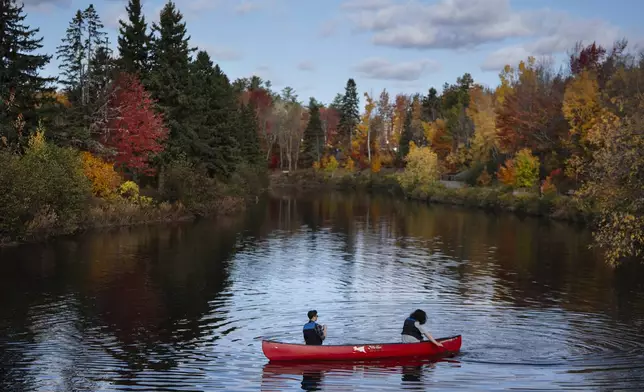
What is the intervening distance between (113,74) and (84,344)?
46.6 meters

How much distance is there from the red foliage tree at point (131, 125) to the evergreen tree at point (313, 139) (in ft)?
304

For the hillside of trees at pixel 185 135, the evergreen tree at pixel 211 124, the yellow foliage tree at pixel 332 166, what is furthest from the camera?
the yellow foliage tree at pixel 332 166

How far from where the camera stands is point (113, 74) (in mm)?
66375

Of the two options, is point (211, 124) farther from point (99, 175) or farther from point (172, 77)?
point (99, 175)

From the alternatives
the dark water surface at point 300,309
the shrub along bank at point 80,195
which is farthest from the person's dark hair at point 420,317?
the shrub along bank at point 80,195

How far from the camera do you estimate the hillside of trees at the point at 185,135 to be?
36.5 m

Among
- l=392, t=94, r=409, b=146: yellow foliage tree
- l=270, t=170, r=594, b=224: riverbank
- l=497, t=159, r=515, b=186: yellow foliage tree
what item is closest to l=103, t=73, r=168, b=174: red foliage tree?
l=270, t=170, r=594, b=224: riverbank

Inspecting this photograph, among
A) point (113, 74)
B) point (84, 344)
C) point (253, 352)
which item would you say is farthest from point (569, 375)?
point (113, 74)

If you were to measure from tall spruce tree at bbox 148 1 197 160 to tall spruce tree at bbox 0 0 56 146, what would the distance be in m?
16.0

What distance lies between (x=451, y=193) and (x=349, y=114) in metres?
74.0

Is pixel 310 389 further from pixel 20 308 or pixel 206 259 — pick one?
pixel 206 259

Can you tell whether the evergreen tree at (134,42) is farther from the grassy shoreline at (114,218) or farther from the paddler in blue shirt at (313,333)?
the paddler in blue shirt at (313,333)

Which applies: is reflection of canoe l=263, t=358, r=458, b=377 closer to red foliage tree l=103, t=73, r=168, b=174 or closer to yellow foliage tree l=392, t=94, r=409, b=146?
red foliage tree l=103, t=73, r=168, b=174

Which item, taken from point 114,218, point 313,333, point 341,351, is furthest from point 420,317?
point 114,218
